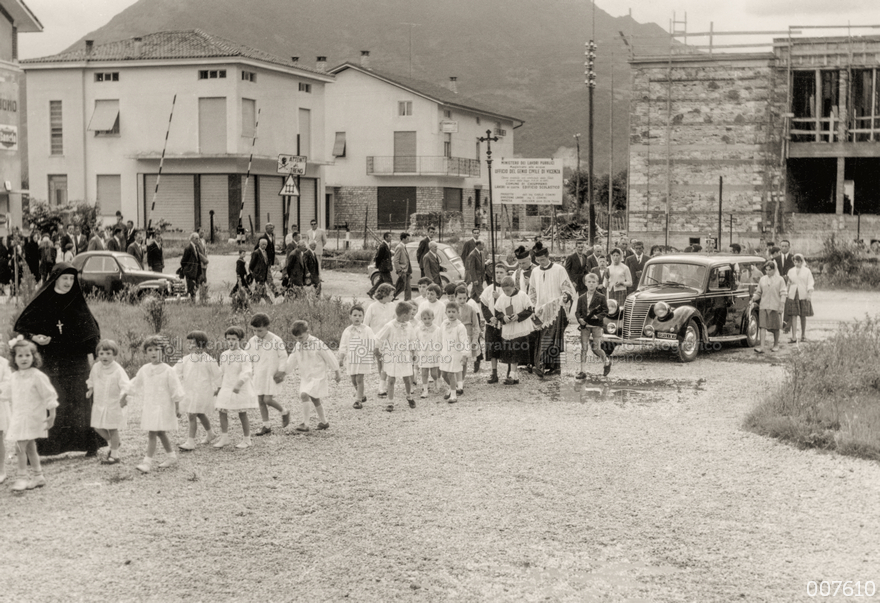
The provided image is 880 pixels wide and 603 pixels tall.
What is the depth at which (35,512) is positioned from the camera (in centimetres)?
753

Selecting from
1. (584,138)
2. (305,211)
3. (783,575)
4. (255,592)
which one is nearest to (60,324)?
(255,592)

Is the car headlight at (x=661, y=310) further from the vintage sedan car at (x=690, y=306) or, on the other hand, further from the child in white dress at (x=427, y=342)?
the child in white dress at (x=427, y=342)

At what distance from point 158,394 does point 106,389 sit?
17.4 inches

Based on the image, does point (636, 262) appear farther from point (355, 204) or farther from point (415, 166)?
point (355, 204)

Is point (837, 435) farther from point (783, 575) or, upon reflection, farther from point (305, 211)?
point (305, 211)

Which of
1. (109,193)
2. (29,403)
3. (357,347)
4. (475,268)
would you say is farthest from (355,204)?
(29,403)

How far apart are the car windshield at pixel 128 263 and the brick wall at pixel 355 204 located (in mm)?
36928

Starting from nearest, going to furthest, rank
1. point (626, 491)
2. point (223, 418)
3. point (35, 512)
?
point (35, 512) → point (626, 491) → point (223, 418)

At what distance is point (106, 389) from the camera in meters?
8.78

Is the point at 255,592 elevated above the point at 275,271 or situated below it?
below

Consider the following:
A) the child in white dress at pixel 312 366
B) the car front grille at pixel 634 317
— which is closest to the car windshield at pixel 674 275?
the car front grille at pixel 634 317

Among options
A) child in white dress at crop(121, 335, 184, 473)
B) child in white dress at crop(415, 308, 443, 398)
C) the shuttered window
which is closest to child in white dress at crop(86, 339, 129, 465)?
child in white dress at crop(121, 335, 184, 473)

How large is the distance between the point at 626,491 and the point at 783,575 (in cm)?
202

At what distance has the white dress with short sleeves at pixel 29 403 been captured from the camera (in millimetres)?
8281
